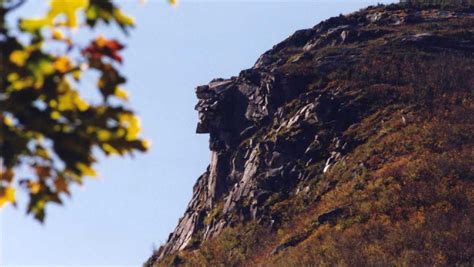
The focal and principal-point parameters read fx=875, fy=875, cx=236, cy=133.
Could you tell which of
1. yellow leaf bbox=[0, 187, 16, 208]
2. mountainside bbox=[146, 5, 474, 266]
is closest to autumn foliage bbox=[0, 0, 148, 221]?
yellow leaf bbox=[0, 187, 16, 208]

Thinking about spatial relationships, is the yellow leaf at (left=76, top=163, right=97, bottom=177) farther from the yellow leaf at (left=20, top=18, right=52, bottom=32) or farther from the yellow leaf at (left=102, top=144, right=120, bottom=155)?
the yellow leaf at (left=20, top=18, right=52, bottom=32)

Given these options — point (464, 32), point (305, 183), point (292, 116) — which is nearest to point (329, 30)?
point (464, 32)

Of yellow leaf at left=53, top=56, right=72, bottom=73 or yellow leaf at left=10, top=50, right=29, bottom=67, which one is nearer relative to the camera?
yellow leaf at left=10, top=50, right=29, bottom=67

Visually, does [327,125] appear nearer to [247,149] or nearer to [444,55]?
[247,149]

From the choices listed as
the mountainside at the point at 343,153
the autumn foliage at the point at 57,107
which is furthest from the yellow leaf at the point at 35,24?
the mountainside at the point at 343,153

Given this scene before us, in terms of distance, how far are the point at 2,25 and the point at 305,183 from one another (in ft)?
173

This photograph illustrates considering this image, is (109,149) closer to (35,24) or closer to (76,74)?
(76,74)

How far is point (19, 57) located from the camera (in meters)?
4.43

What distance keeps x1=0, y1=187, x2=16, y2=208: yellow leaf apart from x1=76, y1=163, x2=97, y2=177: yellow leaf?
1.34 feet

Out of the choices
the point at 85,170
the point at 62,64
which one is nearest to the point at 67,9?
the point at 62,64

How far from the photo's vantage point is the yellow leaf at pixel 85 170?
4.58 metres

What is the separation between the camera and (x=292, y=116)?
64.8 meters

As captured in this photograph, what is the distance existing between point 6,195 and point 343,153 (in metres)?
53.8

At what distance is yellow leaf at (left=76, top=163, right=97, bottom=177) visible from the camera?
180 inches
